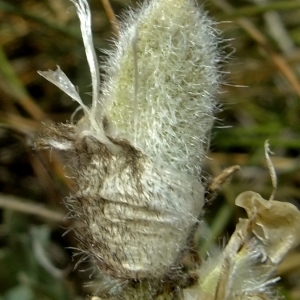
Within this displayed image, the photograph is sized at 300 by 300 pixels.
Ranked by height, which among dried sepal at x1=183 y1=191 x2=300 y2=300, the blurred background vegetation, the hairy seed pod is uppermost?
the hairy seed pod

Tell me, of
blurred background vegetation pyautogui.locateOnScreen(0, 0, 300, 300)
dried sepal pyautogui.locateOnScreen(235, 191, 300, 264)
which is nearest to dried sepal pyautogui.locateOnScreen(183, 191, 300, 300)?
dried sepal pyautogui.locateOnScreen(235, 191, 300, 264)

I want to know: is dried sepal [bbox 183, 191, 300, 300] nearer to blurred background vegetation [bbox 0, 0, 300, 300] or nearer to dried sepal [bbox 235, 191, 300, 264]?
dried sepal [bbox 235, 191, 300, 264]

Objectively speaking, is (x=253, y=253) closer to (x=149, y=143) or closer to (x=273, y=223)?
(x=273, y=223)

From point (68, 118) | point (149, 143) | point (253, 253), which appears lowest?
point (68, 118)

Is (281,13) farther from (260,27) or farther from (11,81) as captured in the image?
(11,81)

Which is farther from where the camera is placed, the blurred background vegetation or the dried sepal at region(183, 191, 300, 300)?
the blurred background vegetation

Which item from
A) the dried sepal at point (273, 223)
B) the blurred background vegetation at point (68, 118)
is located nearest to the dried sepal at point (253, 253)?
the dried sepal at point (273, 223)

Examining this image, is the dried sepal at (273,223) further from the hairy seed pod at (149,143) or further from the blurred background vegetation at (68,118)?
the blurred background vegetation at (68,118)

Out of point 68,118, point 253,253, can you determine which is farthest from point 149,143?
point 68,118
